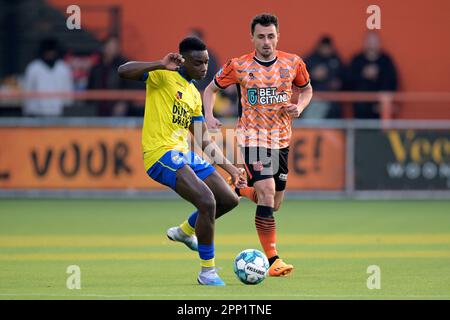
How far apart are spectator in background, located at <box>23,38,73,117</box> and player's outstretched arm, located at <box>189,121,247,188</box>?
1124cm

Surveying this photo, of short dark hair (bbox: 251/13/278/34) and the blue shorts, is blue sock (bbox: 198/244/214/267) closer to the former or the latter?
the blue shorts

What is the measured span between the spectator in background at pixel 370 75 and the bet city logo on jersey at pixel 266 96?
1067 centimetres

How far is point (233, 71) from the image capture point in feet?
40.9

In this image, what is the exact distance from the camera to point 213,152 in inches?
454

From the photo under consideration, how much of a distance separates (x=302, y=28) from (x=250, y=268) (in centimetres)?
1537

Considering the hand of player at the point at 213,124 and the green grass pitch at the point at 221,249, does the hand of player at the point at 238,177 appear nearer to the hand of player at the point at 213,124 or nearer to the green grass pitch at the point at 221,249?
the hand of player at the point at 213,124

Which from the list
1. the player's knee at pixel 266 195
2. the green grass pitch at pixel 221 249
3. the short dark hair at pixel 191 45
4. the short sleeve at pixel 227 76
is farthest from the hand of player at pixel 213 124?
the green grass pitch at pixel 221 249

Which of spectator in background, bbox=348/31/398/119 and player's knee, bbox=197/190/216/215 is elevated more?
spectator in background, bbox=348/31/398/119

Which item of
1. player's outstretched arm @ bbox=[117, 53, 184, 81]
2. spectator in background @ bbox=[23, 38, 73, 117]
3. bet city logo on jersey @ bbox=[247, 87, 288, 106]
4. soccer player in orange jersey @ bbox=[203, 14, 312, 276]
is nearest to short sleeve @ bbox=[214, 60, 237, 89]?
soccer player in orange jersey @ bbox=[203, 14, 312, 276]

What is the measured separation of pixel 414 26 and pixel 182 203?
7.93 m

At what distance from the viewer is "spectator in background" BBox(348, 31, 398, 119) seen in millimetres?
22859

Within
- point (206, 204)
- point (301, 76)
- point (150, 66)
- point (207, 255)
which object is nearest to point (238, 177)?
point (206, 204)

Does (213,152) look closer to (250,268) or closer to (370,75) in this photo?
(250,268)

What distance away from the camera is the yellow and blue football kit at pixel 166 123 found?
11062 mm
